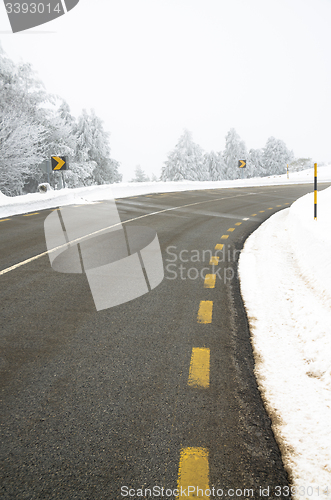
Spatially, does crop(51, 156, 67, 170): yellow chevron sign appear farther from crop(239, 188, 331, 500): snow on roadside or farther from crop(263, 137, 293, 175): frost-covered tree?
crop(263, 137, 293, 175): frost-covered tree

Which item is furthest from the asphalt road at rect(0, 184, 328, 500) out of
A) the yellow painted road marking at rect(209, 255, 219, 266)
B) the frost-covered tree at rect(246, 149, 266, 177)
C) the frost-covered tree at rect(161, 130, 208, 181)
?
the frost-covered tree at rect(246, 149, 266, 177)

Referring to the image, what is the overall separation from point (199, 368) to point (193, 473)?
105cm

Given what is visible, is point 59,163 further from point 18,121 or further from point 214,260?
point 214,260

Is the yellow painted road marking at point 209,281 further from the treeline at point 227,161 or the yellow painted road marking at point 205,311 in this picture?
the treeline at point 227,161

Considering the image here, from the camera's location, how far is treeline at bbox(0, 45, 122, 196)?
23156mm

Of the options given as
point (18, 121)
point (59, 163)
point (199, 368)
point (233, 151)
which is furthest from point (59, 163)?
point (233, 151)

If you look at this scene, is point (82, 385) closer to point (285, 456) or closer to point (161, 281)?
point (285, 456)

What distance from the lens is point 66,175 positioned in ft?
136

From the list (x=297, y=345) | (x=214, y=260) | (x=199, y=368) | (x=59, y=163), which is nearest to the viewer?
(x=199, y=368)

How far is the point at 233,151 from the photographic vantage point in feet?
241

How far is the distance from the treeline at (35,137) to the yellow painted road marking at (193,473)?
23.5 meters

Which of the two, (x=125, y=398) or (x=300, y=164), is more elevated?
(x=300, y=164)

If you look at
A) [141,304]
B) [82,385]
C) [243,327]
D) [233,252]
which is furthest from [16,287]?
[233,252]

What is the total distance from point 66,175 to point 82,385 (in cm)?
4157
